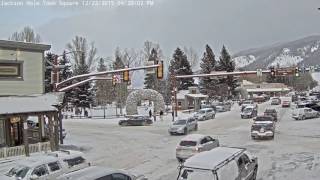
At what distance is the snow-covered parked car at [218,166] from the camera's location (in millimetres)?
15492

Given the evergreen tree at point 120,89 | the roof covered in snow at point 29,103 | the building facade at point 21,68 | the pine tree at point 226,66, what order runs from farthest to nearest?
the pine tree at point 226,66
the evergreen tree at point 120,89
the building facade at point 21,68
the roof covered in snow at point 29,103

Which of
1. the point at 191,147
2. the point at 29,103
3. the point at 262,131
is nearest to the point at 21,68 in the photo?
the point at 29,103

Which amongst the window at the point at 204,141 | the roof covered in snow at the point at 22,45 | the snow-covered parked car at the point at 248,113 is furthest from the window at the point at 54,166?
the snow-covered parked car at the point at 248,113

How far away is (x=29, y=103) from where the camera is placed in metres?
31.3

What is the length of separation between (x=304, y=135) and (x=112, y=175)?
28620 mm

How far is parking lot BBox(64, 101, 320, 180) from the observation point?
23703 mm

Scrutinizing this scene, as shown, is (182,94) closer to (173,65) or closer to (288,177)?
(173,65)

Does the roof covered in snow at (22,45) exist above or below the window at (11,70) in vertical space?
above

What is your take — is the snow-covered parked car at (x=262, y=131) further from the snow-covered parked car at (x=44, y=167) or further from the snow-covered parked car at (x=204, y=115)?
the snow-covered parked car at (x=204, y=115)

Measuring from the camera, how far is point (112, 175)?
1411 centimetres

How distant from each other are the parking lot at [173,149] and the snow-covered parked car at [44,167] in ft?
13.7

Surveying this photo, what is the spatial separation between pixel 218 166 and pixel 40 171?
7251mm

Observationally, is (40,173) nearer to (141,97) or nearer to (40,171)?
(40,171)

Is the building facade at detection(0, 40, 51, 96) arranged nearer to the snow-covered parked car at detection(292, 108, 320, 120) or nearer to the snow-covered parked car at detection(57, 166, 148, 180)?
the snow-covered parked car at detection(57, 166, 148, 180)
